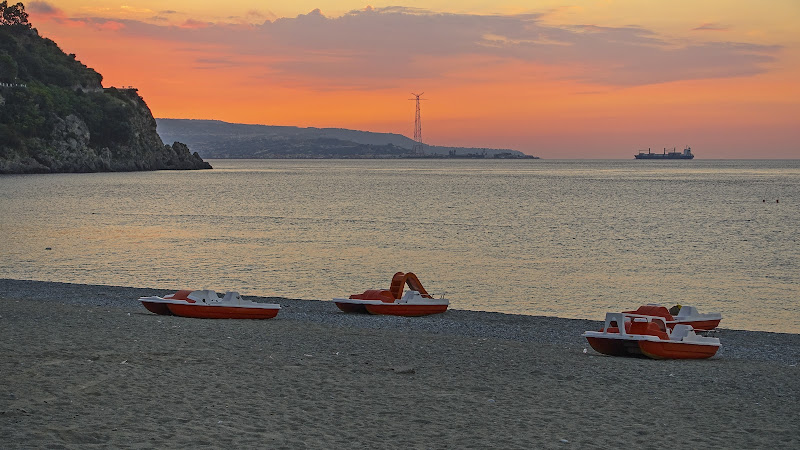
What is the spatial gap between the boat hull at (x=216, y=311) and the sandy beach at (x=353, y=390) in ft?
3.15

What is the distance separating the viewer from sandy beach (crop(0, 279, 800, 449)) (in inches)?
410

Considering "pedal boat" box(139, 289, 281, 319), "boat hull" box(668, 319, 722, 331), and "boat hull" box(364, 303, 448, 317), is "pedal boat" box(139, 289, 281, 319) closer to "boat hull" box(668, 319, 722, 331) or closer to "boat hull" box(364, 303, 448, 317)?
"boat hull" box(364, 303, 448, 317)

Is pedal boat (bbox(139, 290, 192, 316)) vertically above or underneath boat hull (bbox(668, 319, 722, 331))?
above

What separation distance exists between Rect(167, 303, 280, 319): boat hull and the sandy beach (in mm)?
960

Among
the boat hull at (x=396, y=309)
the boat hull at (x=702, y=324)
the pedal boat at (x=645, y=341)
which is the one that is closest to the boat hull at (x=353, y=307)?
the boat hull at (x=396, y=309)

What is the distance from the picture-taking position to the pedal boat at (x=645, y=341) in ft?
57.1

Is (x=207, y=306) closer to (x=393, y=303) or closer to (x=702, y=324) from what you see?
(x=393, y=303)

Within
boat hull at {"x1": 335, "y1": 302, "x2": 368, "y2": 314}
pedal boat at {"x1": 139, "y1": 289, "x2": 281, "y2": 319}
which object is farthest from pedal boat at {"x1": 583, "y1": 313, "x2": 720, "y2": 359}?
boat hull at {"x1": 335, "y1": 302, "x2": 368, "y2": 314}

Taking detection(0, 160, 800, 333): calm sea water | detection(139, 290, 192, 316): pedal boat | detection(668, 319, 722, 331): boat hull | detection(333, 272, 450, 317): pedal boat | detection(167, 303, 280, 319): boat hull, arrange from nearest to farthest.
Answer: detection(167, 303, 280, 319): boat hull < detection(139, 290, 192, 316): pedal boat < detection(668, 319, 722, 331): boat hull < detection(333, 272, 450, 317): pedal boat < detection(0, 160, 800, 333): calm sea water

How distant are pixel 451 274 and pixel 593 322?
14798mm

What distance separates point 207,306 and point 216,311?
0.80ft

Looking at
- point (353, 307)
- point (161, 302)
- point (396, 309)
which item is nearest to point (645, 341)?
point (396, 309)

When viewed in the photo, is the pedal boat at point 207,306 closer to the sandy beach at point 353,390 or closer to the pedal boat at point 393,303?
the sandy beach at point 353,390

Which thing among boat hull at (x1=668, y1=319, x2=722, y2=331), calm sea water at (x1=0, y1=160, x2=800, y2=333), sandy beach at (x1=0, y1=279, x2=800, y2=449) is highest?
sandy beach at (x1=0, y1=279, x2=800, y2=449)
